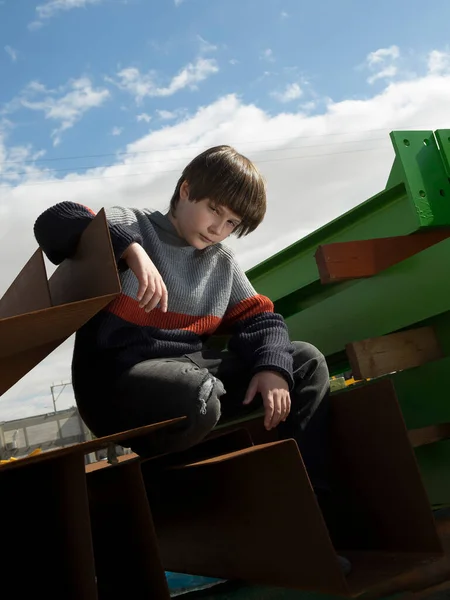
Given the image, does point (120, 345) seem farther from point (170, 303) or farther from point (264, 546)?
point (264, 546)

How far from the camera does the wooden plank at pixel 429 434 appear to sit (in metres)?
1.75

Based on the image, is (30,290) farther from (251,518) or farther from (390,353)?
(390,353)

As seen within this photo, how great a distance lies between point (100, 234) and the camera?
1.12 metres

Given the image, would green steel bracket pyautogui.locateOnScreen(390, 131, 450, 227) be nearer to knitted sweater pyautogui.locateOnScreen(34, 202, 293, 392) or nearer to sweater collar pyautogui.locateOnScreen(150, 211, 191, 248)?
knitted sweater pyautogui.locateOnScreen(34, 202, 293, 392)

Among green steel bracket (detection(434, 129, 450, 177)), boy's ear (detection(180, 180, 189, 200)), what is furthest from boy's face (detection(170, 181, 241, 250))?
green steel bracket (detection(434, 129, 450, 177))

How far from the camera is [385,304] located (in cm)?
202

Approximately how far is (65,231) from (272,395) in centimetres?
65

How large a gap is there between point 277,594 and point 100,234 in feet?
3.05

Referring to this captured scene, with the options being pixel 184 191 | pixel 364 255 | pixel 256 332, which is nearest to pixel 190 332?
pixel 256 332

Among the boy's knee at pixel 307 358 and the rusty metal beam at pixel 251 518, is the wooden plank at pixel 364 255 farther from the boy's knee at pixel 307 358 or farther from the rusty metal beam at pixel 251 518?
the rusty metal beam at pixel 251 518

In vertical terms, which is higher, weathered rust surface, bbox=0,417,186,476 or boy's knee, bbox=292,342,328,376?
boy's knee, bbox=292,342,328,376

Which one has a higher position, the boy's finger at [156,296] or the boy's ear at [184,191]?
the boy's ear at [184,191]

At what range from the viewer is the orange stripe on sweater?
1601 millimetres

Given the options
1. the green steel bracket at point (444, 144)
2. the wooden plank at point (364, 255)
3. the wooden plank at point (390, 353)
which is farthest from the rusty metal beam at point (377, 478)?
the green steel bracket at point (444, 144)
